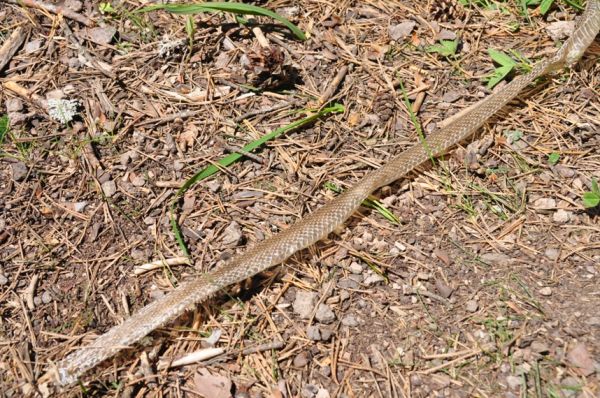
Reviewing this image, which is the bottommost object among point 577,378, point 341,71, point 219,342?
point 219,342

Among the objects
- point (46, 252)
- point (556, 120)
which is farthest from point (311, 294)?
point (556, 120)

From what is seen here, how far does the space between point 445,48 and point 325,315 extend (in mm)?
1735

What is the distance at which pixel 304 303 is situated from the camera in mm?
2555

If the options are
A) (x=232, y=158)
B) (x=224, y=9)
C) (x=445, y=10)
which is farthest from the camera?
(x=445, y=10)

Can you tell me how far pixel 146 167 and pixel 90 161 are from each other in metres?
0.29

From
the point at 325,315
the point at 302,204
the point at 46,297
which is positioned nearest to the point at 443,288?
the point at 325,315

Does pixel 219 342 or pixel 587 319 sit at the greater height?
pixel 587 319

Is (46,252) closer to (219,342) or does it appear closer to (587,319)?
(219,342)

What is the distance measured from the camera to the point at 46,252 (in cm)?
270

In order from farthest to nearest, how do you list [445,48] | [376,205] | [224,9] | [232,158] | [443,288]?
[445,48]
[224,9]
[232,158]
[376,205]
[443,288]

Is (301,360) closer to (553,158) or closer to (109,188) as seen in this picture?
(109,188)

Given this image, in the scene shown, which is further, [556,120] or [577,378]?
[556,120]

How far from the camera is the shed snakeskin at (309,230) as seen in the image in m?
2.42

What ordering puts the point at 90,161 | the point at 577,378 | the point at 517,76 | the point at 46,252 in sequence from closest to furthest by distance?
the point at 577,378
the point at 46,252
the point at 90,161
the point at 517,76
